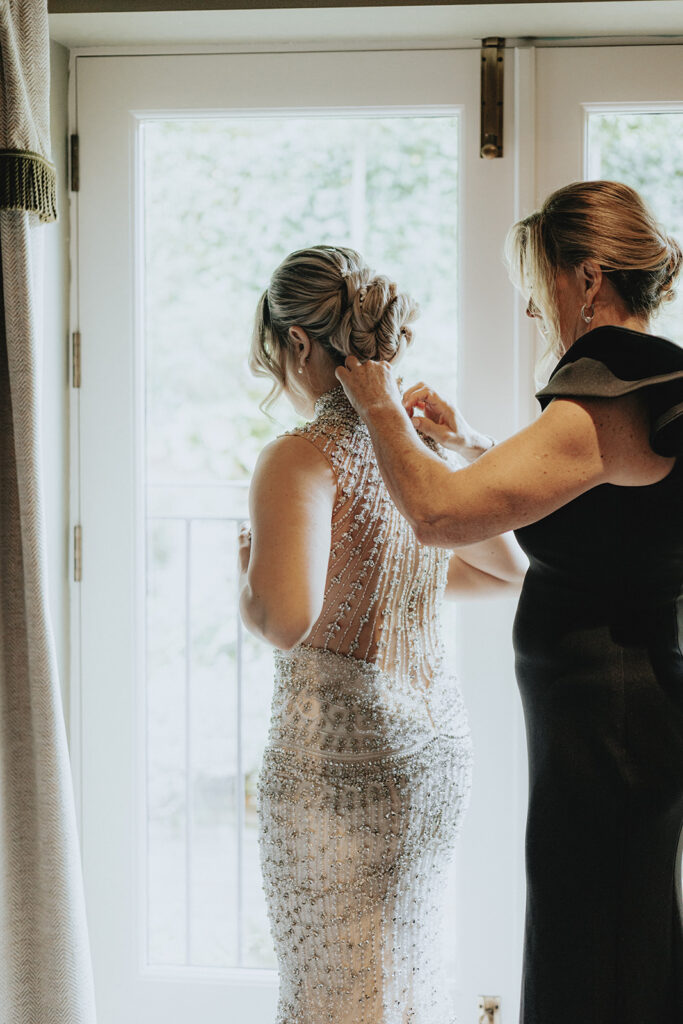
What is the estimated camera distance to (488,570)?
1.64 metres

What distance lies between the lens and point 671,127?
1.87 meters

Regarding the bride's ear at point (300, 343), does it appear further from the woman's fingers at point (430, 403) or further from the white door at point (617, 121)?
the white door at point (617, 121)

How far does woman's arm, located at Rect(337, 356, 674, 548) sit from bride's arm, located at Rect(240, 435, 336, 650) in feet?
0.38

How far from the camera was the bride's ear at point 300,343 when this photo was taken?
54.6 inches

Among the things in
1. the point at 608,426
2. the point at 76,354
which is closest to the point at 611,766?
the point at 608,426

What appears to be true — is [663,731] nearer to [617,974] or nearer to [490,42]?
[617,974]

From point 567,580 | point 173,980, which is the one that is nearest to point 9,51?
point 567,580

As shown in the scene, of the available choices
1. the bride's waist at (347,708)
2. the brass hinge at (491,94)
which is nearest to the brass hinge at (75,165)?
the brass hinge at (491,94)

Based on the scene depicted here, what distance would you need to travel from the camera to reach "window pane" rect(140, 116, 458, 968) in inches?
75.6

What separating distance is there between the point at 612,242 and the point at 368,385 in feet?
1.27

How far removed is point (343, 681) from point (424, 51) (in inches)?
50.5

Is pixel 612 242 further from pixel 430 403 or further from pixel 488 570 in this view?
pixel 488 570

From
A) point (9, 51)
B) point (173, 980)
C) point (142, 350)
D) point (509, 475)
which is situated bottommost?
point (173, 980)

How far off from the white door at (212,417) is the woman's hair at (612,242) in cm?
54
